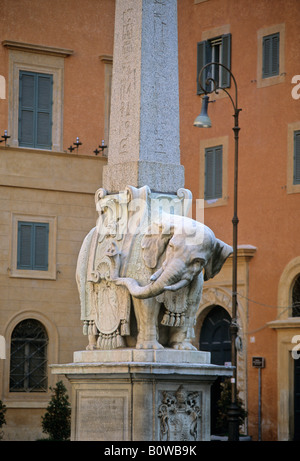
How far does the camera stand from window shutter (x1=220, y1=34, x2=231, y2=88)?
1182 inches

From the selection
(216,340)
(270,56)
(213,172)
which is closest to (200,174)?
(213,172)

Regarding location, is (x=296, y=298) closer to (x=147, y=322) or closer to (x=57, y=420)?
(x=57, y=420)

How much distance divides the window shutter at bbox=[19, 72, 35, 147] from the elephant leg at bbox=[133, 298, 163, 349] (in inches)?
732

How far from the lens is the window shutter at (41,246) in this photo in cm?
2928

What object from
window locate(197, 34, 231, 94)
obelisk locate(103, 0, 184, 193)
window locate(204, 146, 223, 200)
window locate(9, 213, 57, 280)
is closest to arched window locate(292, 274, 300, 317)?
window locate(204, 146, 223, 200)

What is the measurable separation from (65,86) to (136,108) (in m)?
18.6

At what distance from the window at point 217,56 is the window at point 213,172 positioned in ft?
5.21

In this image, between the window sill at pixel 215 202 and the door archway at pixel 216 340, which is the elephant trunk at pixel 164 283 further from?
the window sill at pixel 215 202

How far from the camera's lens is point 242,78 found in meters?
29.7

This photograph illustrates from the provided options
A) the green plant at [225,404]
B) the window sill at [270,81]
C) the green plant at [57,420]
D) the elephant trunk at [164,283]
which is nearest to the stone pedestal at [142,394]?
the elephant trunk at [164,283]

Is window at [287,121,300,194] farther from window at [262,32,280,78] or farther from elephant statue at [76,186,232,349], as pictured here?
elephant statue at [76,186,232,349]

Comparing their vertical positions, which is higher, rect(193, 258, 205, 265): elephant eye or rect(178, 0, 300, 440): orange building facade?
rect(178, 0, 300, 440): orange building facade
